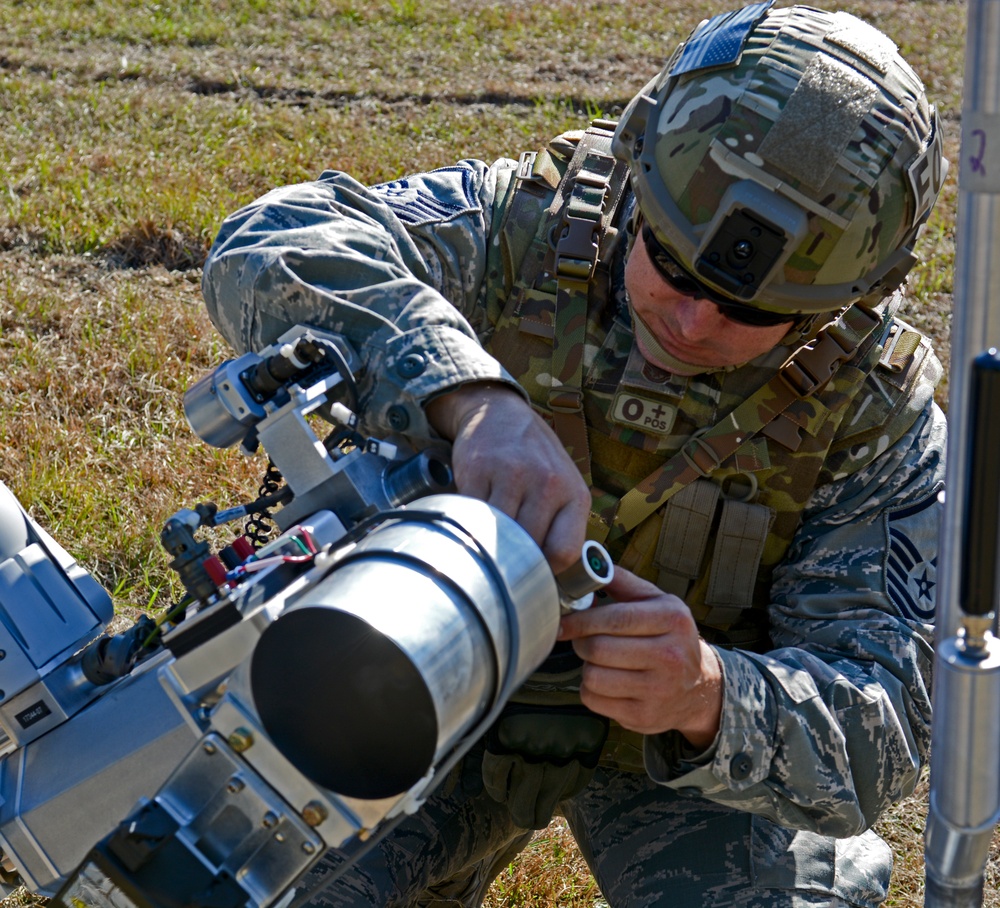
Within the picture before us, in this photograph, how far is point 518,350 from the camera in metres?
2.83

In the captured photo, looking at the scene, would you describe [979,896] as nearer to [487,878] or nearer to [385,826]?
[385,826]

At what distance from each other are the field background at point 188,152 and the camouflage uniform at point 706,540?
690 mm

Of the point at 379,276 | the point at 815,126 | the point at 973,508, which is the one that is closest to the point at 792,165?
the point at 815,126

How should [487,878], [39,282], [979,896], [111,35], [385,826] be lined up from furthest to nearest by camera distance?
[111,35]
[39,282]
[487,878]
[385,826]
[979,896]

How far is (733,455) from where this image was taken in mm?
2727

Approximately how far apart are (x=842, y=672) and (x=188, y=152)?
5027mm

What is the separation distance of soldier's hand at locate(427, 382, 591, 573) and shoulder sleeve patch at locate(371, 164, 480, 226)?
0.81 m

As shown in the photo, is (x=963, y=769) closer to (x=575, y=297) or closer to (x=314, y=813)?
(x=314, y=813)

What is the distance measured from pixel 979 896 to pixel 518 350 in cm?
159

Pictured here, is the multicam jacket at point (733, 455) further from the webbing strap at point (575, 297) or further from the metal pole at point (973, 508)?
the metal pole at point (973, 508)

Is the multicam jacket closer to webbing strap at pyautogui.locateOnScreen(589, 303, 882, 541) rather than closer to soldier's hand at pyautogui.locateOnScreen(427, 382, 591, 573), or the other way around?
webbing strap at pyautogui.locateOnScreen(589, 303, 882, 541)

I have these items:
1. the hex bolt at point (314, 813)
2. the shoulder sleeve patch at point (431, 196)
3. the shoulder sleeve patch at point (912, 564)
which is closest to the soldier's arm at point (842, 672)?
the shoulder sleeve patch at point (912, 564)

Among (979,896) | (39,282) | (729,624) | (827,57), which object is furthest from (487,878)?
(39,282)

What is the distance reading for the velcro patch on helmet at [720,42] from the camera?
2480mm
